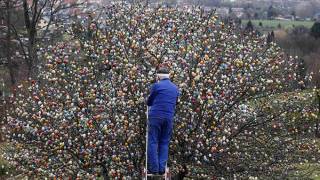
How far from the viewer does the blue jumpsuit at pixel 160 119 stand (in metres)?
8.99

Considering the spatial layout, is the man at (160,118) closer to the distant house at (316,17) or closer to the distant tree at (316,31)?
the distant tree at (316,31)

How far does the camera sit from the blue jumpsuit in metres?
8.99

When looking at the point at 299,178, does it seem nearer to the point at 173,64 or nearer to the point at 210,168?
the point at 210,168

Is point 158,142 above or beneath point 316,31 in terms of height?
above

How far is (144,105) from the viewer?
1079 cm

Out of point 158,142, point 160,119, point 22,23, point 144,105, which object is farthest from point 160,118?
point 22,23

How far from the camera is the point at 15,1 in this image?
29500 mm

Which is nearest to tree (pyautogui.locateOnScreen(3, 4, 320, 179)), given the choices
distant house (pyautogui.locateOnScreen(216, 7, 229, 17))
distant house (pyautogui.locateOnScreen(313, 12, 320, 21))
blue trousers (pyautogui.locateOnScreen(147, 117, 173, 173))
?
distant house (pyautogui.locateOnScreen(216, 7, 229, 17))

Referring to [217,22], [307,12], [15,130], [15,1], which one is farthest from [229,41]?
[307,12]

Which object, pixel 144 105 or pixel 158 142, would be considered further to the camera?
pixel 144 105

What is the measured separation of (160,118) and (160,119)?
0.02m

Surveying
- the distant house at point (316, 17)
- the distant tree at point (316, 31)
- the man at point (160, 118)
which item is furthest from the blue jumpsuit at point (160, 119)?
the distant house at point (316, 17)

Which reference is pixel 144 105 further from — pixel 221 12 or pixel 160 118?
pixel 221 12

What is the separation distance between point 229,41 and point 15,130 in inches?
220
